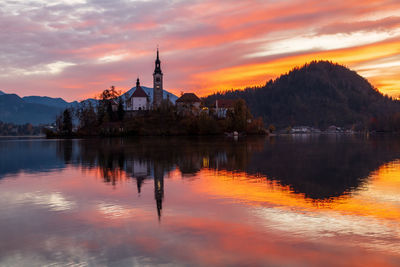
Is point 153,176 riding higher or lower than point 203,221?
higher

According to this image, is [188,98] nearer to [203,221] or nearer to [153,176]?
[153,176]

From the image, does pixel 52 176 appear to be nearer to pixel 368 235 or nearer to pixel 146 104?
pixel 368 235

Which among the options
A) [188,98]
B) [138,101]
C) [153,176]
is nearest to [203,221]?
[153,176]

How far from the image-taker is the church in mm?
179375

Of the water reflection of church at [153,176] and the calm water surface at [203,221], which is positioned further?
the water reflection of church at [153,176]

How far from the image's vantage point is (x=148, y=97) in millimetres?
185000

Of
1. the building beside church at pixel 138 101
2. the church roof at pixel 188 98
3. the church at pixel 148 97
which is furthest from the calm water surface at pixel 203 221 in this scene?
the church roof at pixel 188 98

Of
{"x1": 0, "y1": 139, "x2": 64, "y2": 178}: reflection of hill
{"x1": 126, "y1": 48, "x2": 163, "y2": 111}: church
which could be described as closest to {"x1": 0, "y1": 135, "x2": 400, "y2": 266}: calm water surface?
{"x1": 0, "y1": 139, "x2": 64, "y2": 178}: reflection of hill

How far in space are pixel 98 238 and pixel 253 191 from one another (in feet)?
37.1

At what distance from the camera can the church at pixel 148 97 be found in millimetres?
179375

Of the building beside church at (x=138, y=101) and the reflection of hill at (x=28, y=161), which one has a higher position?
the building beside church at (x=138, y=101)

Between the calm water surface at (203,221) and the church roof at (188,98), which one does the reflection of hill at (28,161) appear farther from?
the church roof at (188,98)

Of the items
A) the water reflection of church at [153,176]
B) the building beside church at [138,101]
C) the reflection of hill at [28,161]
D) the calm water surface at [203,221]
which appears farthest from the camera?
the building beside church at [138,101]

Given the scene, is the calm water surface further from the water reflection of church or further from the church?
the church
